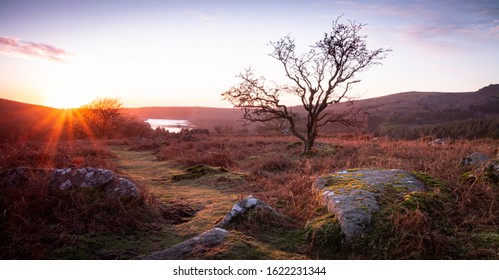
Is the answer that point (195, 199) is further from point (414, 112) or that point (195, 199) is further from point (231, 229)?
point (414, 112)

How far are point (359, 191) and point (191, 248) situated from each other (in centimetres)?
258

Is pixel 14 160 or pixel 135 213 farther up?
pixel 14 160

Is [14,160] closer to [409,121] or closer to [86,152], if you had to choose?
[86,152]

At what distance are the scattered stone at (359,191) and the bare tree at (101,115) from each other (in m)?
35.7

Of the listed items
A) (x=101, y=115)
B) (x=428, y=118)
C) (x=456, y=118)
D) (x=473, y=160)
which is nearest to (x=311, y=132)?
(x=473, y=160)

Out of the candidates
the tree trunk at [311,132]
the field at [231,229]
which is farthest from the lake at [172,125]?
the field at [231,229]

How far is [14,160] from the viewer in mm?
8117

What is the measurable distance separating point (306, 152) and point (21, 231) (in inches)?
491

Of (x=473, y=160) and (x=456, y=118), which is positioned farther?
(x=456, y=118)

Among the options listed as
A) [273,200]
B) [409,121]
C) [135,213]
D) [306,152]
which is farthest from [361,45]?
[409,121]

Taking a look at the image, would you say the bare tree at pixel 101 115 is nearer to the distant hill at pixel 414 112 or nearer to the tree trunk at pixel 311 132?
the distant hill at pixel 414 112

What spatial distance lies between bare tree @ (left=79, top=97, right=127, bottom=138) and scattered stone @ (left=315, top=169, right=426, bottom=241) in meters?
35.7

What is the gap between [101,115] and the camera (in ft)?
122

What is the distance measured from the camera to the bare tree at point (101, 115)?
121 ft
